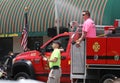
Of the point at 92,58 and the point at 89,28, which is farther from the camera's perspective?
the point at 89,28

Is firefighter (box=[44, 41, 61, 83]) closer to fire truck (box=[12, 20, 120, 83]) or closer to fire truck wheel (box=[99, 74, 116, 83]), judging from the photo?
fire truck (box=[12, 20, 120, 83])

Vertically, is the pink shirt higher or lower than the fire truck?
higher

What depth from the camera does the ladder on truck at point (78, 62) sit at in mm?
12773

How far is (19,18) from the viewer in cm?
2445

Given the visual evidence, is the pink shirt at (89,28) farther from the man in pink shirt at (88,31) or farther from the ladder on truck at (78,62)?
the ladder on truck at (78,62)

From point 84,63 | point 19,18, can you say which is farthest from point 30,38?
point 84,63

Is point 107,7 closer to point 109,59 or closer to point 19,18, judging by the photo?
point 19,18

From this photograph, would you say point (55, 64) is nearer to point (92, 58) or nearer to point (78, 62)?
point (78, 62)

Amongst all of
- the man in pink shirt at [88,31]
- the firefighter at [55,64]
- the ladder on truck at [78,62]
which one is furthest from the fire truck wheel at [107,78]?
the firefighter at [55,64]

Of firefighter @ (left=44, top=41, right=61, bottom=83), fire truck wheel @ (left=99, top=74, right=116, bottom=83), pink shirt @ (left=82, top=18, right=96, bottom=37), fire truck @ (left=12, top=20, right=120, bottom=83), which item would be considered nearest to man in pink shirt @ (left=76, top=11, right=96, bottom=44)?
pink shirt @ (left=82, top=18, right=96, bottom=37)

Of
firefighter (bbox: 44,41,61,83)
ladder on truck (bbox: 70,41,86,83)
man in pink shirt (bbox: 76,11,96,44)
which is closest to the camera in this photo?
firefighter (bbox: 44,41,61,83)

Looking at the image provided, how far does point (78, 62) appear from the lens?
1289 centimetres

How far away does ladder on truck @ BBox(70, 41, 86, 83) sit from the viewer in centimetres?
1277

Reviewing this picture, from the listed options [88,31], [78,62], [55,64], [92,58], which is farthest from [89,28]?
[55,64]
